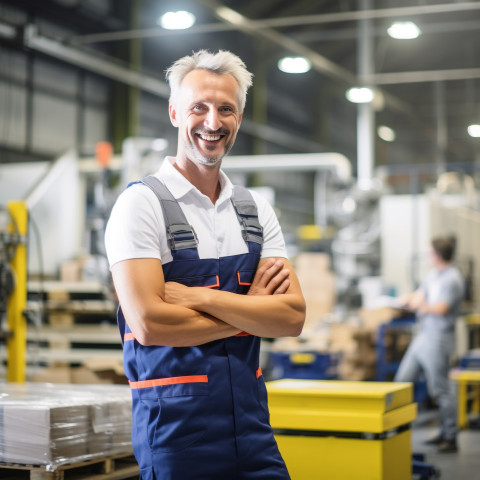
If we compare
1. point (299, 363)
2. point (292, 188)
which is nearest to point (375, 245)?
point (299, 363)

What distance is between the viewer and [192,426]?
1962mm

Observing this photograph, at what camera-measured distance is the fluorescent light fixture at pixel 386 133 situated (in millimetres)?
22031

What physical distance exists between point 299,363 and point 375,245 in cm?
347

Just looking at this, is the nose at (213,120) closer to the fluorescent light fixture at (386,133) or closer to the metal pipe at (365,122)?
the metal pipe at (365,122)

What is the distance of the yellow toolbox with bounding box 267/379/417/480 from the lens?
314 cm

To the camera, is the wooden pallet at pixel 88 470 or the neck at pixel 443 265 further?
the neck at pixel 443 265

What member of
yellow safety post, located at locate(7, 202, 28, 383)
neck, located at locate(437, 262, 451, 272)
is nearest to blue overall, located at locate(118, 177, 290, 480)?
Answer: yellow safety post, located at locate(7, 202, 28, 383)

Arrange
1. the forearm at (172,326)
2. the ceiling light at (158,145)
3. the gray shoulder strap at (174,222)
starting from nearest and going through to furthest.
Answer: the forearm at (172,326)
the gray shoulder strap at (174,222)
the ceiling light at (158,145)

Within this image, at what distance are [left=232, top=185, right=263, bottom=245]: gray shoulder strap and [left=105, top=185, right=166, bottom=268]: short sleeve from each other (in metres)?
0.26

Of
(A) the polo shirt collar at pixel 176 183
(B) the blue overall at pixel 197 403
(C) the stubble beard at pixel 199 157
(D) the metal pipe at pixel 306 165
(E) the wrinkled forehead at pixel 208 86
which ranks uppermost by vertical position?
(D) the metal pipe at pixel 306 165

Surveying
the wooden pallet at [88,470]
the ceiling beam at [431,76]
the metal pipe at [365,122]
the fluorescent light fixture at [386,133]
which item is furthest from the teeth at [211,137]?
the fluorescent light fixture at [386,133]

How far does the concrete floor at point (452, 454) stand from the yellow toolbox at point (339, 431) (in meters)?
1.84

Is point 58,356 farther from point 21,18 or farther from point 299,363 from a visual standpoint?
point 21,18

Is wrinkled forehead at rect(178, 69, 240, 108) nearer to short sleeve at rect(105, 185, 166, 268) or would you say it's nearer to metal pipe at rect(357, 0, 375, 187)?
short sleeve at rect(105, 185, 166, 268)
